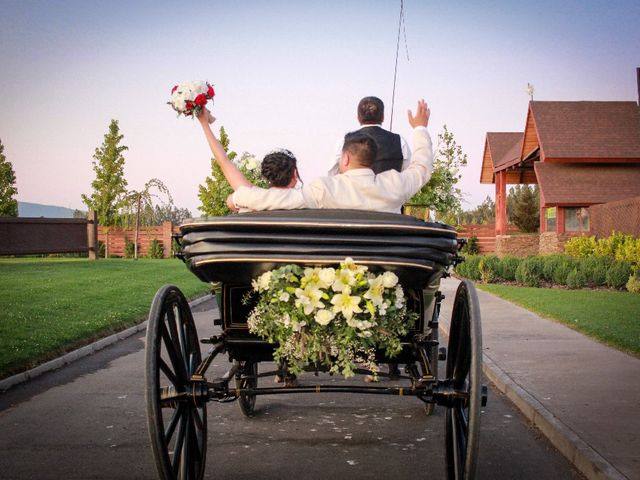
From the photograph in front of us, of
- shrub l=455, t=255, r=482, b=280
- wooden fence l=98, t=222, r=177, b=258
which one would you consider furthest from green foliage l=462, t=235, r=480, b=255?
wooden fence l=98, t=222, r=177, b=258

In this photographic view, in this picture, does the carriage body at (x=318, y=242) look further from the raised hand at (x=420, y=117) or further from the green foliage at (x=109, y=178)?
the green foliage at (x=109, y=178)

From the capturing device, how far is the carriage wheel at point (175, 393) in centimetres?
374

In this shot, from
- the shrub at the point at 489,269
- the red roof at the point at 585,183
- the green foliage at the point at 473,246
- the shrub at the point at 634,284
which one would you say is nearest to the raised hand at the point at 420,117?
the shrub at the point at 634,284

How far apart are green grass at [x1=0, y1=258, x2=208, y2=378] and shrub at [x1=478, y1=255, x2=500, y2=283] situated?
337 inches

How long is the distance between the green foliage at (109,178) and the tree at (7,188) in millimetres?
5598

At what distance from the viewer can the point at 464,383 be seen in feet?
14.4

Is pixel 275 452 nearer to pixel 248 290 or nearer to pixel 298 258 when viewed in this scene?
pixel 248 290

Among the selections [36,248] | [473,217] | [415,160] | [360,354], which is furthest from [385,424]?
[473,217]

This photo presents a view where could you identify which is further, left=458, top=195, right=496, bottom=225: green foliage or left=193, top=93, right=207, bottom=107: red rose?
left=458, top=195, right=496, bottom=225: green foliage

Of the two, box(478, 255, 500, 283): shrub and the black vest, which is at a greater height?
the black vest

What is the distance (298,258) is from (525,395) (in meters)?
3.54

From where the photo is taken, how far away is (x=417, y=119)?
15.2 feet

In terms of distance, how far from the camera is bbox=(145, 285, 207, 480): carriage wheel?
3.74 meters

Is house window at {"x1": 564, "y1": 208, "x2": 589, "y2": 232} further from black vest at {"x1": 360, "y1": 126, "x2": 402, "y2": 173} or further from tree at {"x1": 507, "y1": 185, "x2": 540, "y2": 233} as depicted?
black vest at {"x1": 360, "y1": 126, "x2": 402, "y2": 173}
